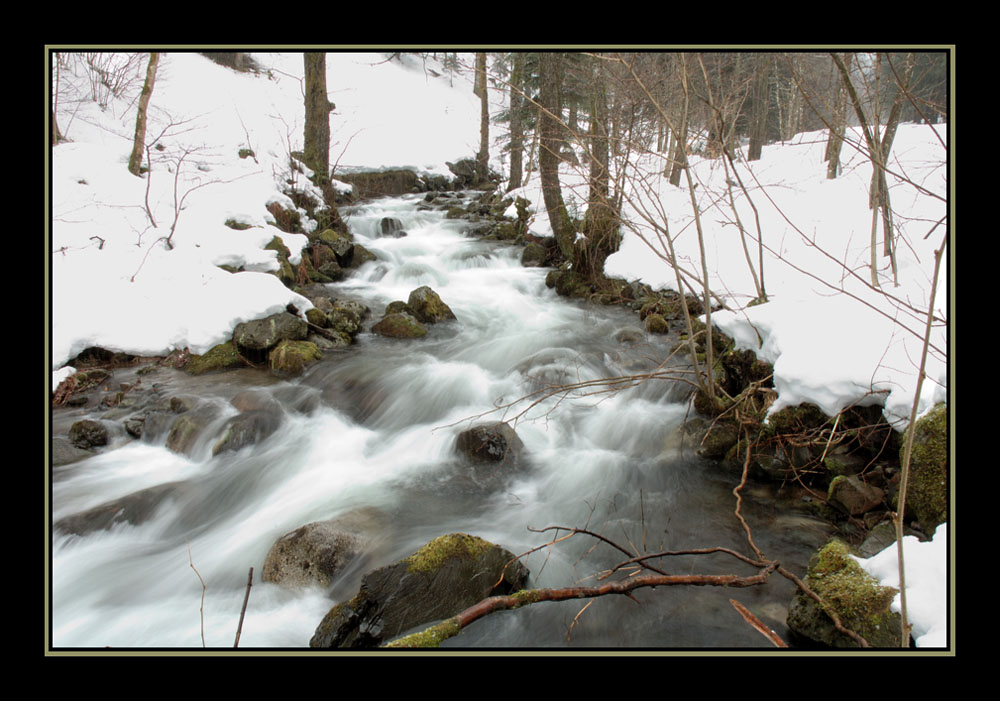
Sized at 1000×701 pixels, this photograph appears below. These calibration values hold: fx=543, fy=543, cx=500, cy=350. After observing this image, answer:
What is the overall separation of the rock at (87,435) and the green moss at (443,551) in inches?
158

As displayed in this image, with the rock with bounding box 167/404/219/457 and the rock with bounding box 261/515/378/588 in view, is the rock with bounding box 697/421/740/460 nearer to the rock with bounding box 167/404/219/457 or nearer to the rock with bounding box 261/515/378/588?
the rock with bounding box 261/515/378/588

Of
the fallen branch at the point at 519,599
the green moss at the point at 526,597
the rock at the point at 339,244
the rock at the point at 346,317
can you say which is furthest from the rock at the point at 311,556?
the rock at the point at 339,244

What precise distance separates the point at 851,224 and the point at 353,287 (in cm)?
997

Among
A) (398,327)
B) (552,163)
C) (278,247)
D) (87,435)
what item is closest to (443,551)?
(87,435)

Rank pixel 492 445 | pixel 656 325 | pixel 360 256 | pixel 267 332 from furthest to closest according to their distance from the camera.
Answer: pixel 360 256
pixel 656 325
pixel 267 332
pixel 492 445

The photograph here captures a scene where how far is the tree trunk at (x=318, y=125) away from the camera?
12.1 metres

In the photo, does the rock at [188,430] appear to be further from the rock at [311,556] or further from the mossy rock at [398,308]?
the mossy rock at [398,308]

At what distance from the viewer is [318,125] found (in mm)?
12406

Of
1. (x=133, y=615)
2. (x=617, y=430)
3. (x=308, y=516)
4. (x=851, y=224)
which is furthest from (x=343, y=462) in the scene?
(x=851, y=224)

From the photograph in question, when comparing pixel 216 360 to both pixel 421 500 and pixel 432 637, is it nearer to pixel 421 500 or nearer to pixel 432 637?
pixel 421 500

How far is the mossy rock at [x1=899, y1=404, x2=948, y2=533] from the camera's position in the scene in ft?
10.1

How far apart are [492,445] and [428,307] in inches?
162

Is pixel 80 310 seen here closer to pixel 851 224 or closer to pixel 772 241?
pixel 772 241

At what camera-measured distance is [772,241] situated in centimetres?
1120
